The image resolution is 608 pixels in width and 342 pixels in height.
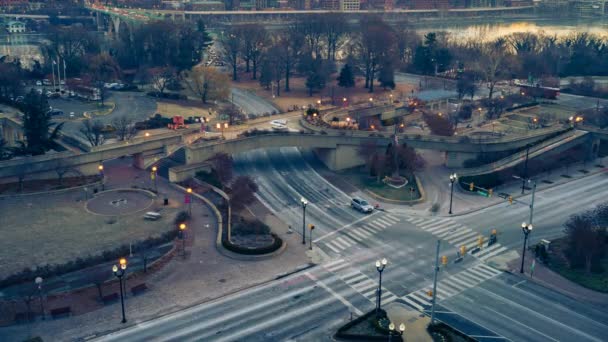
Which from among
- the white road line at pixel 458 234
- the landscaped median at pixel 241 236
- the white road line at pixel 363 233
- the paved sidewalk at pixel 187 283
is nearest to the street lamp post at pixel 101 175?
the landscaped median at pixel 241 236

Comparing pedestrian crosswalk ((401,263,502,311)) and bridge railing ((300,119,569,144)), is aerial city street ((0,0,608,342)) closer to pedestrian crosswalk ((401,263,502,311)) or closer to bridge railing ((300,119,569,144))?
pedestrian crosswalk ((401,263,502,311))

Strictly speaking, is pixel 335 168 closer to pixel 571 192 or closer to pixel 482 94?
pixel 571 192

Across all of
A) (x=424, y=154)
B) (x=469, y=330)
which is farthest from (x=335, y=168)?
(x=469, y=330)

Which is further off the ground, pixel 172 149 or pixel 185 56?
pixel 185 56

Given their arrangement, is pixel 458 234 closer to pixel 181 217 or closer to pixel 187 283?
pixel 187 283

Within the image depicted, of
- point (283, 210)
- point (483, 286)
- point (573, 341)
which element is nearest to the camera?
point (573, 341)

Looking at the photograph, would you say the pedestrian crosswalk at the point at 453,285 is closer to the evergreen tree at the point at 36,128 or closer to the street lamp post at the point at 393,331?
the street lamp post at the point at 393,331
